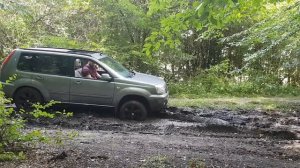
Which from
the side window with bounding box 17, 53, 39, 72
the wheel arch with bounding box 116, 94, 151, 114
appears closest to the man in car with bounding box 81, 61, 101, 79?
the wheel arch with bounding box 116, 94, 151, 114

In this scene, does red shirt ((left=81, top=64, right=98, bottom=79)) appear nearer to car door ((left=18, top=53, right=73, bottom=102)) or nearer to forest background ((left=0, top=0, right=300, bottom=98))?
car door ((left=18, top=53, right=73, bottom=102))

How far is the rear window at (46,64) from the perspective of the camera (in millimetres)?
10289

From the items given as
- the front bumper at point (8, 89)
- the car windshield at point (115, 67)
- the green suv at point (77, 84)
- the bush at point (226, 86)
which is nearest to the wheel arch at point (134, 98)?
the green suv at point (77, 84)

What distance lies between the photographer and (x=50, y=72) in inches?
406

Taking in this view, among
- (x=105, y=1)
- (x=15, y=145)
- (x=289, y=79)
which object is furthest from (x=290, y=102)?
(x=15, y=145)

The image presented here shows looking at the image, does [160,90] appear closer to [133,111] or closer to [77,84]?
[133,111]

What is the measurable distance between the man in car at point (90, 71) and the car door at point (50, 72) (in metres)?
0.38

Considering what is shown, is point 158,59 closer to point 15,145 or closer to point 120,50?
point 120,50

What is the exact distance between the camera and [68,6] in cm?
1599

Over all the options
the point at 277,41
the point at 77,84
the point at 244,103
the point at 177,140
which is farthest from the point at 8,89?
the point at 277,41

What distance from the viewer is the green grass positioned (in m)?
12.3

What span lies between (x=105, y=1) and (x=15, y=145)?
893 cm

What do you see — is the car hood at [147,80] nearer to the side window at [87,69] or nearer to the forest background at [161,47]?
the side window at [87,69]

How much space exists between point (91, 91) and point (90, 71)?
21.7 inches
